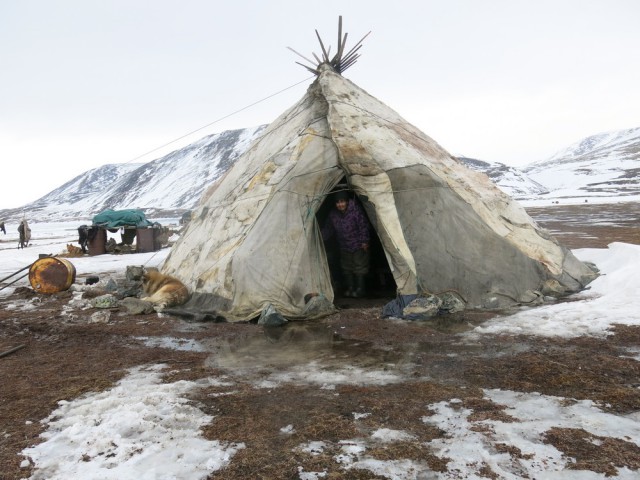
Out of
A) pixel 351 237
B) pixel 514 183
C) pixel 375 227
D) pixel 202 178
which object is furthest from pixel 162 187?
pixel 375 227

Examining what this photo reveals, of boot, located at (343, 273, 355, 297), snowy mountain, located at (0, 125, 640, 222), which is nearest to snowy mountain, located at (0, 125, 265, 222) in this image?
snowy mountain, located at (0, 125, 640, 222)

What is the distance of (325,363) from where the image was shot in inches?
184

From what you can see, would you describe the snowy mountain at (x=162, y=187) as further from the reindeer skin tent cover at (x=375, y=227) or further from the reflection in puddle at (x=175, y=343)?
the reflection in puddle at (x=175, y=343)

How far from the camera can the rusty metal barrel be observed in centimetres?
912

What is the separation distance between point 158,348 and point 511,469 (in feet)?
13.8

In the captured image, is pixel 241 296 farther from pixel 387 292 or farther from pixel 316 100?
pixel 316 100

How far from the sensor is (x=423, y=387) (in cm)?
385

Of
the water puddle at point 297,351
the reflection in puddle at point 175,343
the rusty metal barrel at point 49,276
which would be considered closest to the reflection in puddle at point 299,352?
the water puddle at point 297,351

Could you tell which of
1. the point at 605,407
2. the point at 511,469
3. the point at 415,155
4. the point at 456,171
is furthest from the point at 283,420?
the point at 456,171

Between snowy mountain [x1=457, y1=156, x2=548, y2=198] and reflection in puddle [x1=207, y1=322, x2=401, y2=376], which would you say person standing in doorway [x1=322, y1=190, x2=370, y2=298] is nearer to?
reflection in puddle [x1=207, y1=322, x2=401, y2=376]

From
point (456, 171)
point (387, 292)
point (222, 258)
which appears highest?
point (456, 171)

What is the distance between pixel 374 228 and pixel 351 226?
2.50 feet

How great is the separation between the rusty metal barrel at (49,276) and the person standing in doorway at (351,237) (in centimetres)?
544

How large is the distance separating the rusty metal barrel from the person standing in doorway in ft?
17.9
